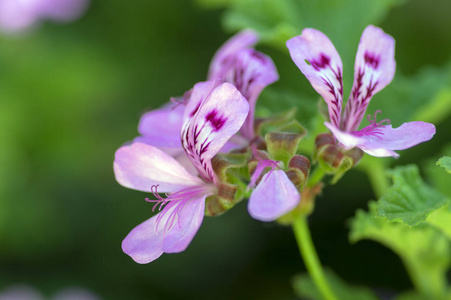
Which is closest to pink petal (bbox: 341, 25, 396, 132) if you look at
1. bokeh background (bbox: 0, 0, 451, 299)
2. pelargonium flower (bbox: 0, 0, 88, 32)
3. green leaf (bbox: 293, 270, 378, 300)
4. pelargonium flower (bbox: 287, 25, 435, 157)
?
pelargonium flower (bbox: 287, 25, 435, 157)

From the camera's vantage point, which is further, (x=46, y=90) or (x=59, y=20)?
(x=59, y=20)

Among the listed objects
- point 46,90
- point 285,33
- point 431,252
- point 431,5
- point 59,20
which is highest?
point 431,5

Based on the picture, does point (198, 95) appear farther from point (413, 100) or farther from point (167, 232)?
point (413, 100)

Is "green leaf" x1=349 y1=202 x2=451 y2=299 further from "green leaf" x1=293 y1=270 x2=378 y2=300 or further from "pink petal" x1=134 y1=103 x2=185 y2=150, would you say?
"pink petal" x1=134 y1=103 x2=185 y2=150

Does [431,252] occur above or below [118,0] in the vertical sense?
below

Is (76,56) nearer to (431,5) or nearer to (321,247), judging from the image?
(321,247)

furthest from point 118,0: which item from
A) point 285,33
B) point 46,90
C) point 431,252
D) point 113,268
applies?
point 431,252
